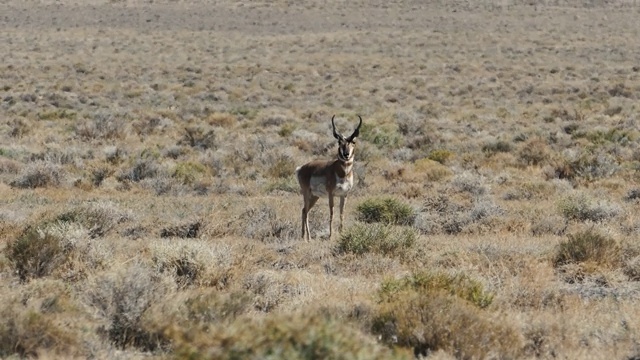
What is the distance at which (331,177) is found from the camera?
10.6 metres

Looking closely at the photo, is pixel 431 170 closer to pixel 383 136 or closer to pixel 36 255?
pixel 383 136

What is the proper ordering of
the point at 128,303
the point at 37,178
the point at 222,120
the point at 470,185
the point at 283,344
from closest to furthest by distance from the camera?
1. the point at 283,344
2. the point at 128,303
3. the point at 470,185
4. the point at 37,178
5. the point at 222,120

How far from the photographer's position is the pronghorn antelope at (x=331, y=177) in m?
10.4

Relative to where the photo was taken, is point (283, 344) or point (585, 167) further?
point (585, 167)

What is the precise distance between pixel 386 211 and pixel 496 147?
940 cm

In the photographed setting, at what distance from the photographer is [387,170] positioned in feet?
57.6

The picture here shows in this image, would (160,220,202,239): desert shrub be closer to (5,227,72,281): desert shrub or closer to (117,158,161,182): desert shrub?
(5,227,72,281): desert shrub

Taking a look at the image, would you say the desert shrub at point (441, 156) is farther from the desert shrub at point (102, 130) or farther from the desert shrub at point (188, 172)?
the desert shrub at point (102, 130)

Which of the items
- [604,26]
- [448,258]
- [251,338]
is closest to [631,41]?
[604,26]

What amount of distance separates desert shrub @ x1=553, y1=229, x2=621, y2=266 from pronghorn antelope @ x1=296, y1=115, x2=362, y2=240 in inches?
120

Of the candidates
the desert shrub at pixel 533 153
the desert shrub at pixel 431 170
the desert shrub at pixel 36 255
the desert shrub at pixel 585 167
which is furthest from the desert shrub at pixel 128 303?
the desert shrub at pixel 533 153

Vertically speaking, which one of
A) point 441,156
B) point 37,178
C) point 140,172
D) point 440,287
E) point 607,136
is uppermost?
point 440,287

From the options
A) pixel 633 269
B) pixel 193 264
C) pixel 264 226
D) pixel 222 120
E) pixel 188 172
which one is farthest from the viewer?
pixel 222 120

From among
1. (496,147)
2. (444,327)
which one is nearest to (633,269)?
(444,327)
